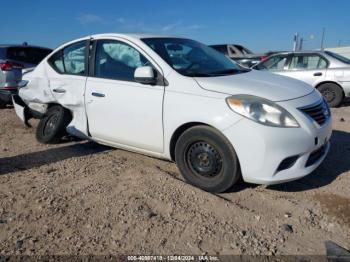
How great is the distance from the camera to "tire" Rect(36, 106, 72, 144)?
200 inches

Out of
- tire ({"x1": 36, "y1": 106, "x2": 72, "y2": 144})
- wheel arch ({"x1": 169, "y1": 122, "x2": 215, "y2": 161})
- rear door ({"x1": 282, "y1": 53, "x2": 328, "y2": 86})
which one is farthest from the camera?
rear door ({"x1": 282, "y1": 53, "x2": 328, "y2": 86})

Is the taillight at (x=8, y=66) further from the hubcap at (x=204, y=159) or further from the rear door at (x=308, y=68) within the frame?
the rear door at (x=308, y=68)

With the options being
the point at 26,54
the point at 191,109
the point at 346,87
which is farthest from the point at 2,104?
the point at 346,87

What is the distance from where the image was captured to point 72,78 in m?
4.77

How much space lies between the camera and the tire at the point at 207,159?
11.3ft

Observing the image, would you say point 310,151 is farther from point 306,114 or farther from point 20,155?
point 20,155

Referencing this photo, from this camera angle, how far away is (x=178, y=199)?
351cm

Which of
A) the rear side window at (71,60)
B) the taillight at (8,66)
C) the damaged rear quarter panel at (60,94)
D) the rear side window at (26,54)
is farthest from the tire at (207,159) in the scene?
the rear side window at (26,54)

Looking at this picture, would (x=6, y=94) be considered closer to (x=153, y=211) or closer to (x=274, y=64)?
(x=153, y=211)

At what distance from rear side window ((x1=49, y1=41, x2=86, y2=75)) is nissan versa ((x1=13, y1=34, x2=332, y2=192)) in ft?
0.05

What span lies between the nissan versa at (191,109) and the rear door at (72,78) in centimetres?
1

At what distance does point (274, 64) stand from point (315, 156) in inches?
260

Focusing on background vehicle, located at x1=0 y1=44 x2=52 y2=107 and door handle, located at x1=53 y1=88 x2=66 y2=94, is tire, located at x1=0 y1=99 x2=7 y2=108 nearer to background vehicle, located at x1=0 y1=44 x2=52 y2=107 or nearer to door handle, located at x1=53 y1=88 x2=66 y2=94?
background vehicle, located at x1=0 y1=44 x2=52 y2=107

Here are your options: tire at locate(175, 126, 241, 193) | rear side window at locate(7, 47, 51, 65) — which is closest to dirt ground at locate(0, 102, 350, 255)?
tire at locate(175, 126, 241, 193)
